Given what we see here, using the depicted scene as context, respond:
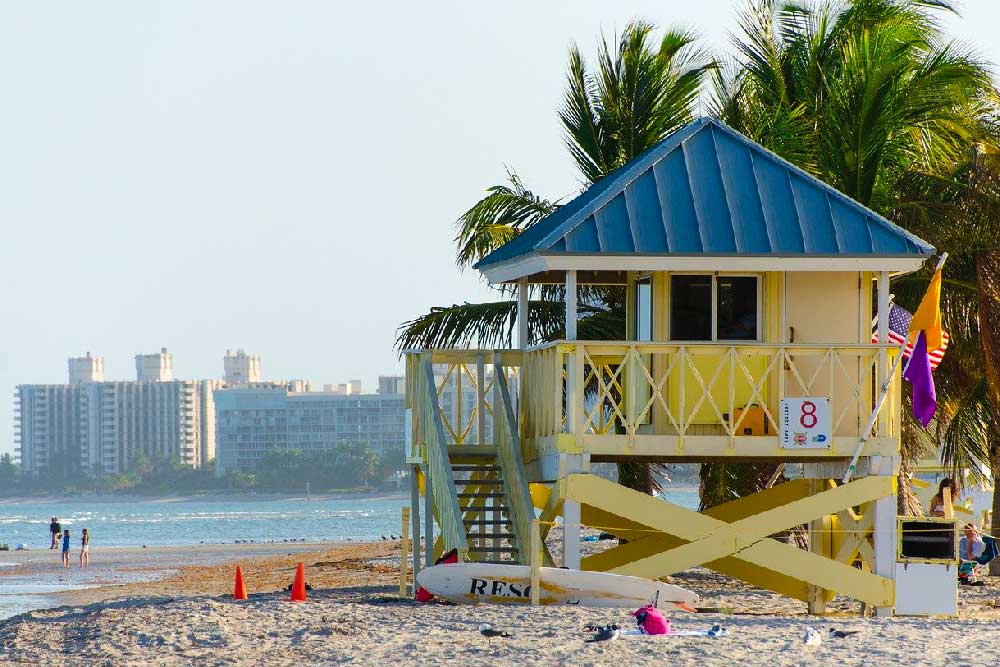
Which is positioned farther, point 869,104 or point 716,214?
point 869,104

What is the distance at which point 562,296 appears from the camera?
29.3 meters

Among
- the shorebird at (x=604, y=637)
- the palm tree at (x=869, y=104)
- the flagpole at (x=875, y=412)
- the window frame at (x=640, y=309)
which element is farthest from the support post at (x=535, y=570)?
the palm tree at (x=869, y=104)

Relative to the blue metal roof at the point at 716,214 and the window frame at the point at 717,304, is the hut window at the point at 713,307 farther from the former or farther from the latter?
the blue metal roof at the point at 716,214

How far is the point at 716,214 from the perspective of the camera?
1959 cm

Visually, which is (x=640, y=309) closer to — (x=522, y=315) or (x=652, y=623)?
(x=522, y=315)

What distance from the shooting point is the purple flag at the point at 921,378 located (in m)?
20.5

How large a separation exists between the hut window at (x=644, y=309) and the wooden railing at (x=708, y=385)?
1.18 feet

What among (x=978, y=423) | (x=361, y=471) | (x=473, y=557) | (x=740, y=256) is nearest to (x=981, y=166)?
(x=978, y=423)

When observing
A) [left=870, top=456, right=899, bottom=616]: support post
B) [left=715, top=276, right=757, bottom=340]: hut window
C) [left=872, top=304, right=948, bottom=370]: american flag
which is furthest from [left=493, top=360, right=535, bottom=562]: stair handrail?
[left=872, top=304, right=948, bottom=370]: american flag

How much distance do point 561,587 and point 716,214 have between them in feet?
15.2

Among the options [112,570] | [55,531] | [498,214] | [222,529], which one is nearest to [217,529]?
[222,529]

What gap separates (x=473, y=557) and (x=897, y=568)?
4857 millimetres

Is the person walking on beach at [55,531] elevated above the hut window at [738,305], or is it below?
below

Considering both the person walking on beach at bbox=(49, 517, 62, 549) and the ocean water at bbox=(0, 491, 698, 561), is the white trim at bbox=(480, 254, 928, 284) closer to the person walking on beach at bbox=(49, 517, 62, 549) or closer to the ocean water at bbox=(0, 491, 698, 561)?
the ocean water at bbox=(0, 491, 698, 561)
